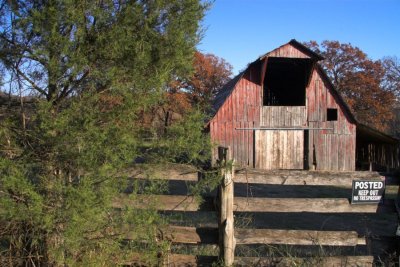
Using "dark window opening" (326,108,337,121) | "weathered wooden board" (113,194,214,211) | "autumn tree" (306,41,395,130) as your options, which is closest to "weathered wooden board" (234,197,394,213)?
"weathered wooden board" (113,194,214,211)

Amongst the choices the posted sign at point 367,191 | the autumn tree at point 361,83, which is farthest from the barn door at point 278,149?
the autumn tree at point 361,83

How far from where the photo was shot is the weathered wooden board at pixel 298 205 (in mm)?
5293

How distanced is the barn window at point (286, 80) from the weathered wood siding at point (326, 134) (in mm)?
621

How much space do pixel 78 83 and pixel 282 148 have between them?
18796mm

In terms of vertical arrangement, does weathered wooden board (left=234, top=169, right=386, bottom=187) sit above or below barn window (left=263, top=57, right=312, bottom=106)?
below

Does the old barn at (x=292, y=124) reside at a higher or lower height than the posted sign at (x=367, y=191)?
higher

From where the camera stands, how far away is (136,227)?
4426 millimetres

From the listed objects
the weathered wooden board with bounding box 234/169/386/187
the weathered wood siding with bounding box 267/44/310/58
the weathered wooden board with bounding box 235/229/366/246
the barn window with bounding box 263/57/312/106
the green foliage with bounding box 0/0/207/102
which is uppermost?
the weathered wood siding with bounding box 267/44/310/58

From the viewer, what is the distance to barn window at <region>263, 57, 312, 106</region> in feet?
74.0

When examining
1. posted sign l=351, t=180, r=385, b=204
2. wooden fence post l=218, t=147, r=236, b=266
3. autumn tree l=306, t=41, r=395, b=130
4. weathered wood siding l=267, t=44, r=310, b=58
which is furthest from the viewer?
autumn tree l=306, t=41, r=395, b=130

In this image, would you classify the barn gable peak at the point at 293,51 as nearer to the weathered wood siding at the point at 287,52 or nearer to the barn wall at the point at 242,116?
the weathered wood siding at the point at 287,52

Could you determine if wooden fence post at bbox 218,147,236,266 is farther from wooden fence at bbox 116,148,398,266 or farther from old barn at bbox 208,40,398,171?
old barn at bbox 208,40,398,171

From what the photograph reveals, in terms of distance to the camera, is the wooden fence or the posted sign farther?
the posted sign

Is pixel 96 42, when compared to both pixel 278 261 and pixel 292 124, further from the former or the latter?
pixel 292 124
